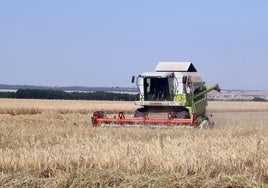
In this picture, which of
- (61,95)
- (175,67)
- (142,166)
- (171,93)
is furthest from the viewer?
(61,95)

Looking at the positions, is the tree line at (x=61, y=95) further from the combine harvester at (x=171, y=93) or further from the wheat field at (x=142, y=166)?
the wheat field at (x=142, y=166)

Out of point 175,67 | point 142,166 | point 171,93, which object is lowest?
point 142,166

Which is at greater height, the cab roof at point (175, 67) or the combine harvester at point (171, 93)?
the cab roof at point (175, 67)

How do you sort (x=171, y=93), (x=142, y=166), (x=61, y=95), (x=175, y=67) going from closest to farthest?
1. (x=142, y=166)
2. (x=171, y=93)
3. (x=175, y=67)
4. (x=61, y=95)

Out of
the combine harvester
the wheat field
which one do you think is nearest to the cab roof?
the combine harvester

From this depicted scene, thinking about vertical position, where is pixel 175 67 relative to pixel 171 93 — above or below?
above

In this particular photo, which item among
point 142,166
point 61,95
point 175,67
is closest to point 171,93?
point 175,67

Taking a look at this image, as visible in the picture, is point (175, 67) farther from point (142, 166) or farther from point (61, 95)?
point (61, 95)

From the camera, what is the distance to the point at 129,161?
344 inches

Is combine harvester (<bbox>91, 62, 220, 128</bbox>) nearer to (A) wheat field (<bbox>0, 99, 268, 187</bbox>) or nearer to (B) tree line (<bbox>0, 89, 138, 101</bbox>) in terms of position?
(A) wheat field (<bbox>0, 99, 268, 187</bbox>)

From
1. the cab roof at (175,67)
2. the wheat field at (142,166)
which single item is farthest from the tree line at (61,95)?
the wheat field at (142,166)

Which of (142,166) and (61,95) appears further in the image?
(61,95)

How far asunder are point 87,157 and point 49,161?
2.13 ft

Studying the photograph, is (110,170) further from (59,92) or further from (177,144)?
(59,92)
